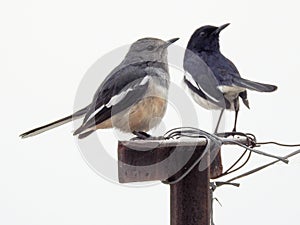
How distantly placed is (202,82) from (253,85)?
1.39 ft

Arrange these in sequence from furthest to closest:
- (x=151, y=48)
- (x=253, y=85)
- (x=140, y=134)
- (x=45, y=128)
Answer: (x=253, y=85), (x=151, y=48), (x=45, y=128), (x=140, y=134)

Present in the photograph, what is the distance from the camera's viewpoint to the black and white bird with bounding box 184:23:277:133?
149 inches

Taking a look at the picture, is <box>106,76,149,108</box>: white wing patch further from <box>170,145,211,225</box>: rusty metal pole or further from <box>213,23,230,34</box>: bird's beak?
<box>213,23,230,34</box>: bird's beak

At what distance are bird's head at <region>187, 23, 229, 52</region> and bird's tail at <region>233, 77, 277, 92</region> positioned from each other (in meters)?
0.59

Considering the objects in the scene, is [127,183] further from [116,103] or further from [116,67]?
[116,67]

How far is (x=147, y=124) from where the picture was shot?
2.68m

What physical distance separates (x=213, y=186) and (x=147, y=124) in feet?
2.08

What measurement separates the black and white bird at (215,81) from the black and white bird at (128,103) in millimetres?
887

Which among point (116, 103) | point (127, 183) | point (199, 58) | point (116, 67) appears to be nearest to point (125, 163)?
point (127, 183)

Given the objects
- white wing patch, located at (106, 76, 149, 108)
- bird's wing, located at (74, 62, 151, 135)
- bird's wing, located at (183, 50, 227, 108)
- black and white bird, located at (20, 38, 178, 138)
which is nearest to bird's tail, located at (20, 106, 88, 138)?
black and white bird, located at (20, 38, 178, 138)

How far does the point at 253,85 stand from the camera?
357cm

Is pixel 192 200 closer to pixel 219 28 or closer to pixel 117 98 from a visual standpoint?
pixel 117 98

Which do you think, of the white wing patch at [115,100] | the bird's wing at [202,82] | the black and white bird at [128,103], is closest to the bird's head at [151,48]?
the black and white bird at [128,103]

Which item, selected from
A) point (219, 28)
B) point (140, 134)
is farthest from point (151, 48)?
point (219, 28)
